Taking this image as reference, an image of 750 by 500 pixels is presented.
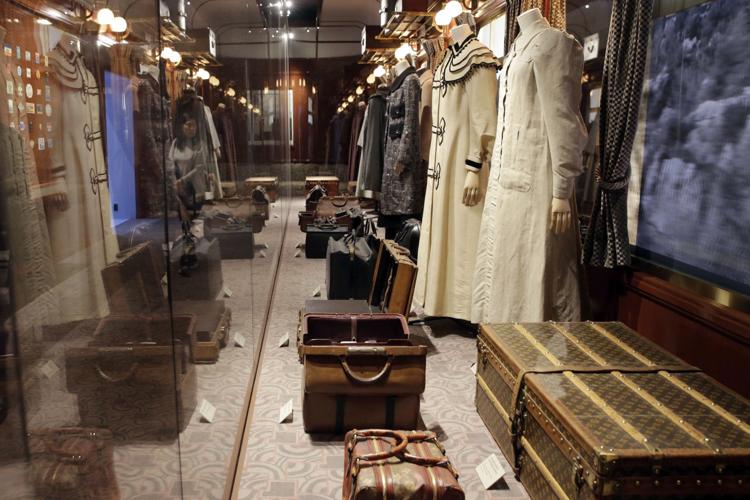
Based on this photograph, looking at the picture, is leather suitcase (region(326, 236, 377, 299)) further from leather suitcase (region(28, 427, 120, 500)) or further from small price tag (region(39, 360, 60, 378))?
small price tag (region(39, 360, 60, 378))

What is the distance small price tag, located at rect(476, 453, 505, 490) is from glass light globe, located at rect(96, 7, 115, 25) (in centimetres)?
186

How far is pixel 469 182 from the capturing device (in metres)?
3.38

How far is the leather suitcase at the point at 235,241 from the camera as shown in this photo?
5.86 feet

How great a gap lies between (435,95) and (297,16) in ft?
22.9

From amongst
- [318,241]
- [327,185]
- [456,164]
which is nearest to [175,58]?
[456,164]

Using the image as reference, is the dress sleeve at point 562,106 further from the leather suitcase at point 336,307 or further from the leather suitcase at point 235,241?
the leather suitcase at point 235,241

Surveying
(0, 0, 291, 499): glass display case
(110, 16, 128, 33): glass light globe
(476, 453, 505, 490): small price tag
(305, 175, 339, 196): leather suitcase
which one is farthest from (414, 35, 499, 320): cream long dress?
(305, 175, 339, 196): leather suitcase

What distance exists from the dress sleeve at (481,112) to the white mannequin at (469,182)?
0.04 metres

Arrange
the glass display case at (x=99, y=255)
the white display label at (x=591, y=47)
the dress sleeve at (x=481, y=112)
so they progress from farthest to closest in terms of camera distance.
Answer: the dress sleeve at (x=481, y=112) < the white display label at (x=591, y=47) < the glass display case at (x=99, y=255)

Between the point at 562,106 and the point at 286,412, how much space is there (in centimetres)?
174

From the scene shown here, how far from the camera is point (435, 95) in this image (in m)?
3.73

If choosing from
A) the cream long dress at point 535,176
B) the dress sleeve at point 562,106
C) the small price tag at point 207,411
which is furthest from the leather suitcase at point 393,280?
the small price tag at point 207,411

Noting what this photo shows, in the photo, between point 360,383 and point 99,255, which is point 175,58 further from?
point 360,383

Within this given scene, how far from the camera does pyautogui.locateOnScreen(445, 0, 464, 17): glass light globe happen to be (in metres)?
4.39
